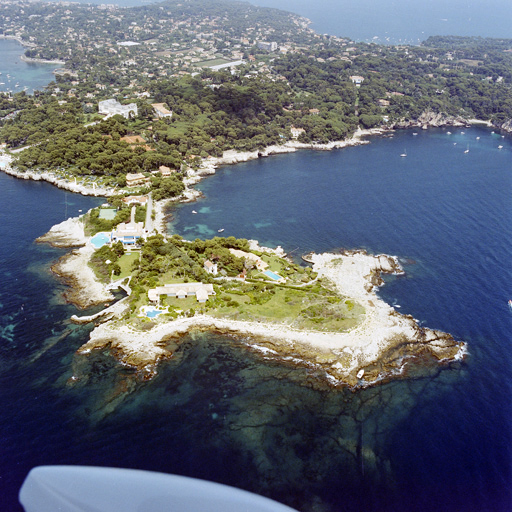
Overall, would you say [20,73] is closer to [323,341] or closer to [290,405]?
[323,341]

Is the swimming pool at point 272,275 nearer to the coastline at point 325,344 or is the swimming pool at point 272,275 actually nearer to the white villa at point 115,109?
the coastline at point 325,344

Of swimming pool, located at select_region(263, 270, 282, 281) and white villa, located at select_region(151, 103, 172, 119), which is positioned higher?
white villa, located at select_region(151, 103, 172, 119)

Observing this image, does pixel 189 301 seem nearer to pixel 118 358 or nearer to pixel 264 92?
pixel 118 358

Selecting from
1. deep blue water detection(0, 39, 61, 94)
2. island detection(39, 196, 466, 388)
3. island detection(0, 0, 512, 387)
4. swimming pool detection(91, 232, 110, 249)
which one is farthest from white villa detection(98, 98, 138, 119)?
island detection(39, 196, 466, 388)

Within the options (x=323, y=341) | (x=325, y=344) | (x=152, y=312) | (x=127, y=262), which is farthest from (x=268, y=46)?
(x=325, y=344)

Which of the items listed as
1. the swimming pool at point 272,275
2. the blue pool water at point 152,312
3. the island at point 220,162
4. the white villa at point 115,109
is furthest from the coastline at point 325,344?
the white villa at point 115,109

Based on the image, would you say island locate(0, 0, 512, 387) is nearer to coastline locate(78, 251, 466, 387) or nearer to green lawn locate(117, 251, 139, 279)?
coastline locate(78, 251, 466, 387)

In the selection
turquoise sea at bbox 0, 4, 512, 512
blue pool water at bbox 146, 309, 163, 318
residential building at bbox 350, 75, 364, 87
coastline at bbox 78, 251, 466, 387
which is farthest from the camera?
residential building at bbox 350, 75, 364, 87
